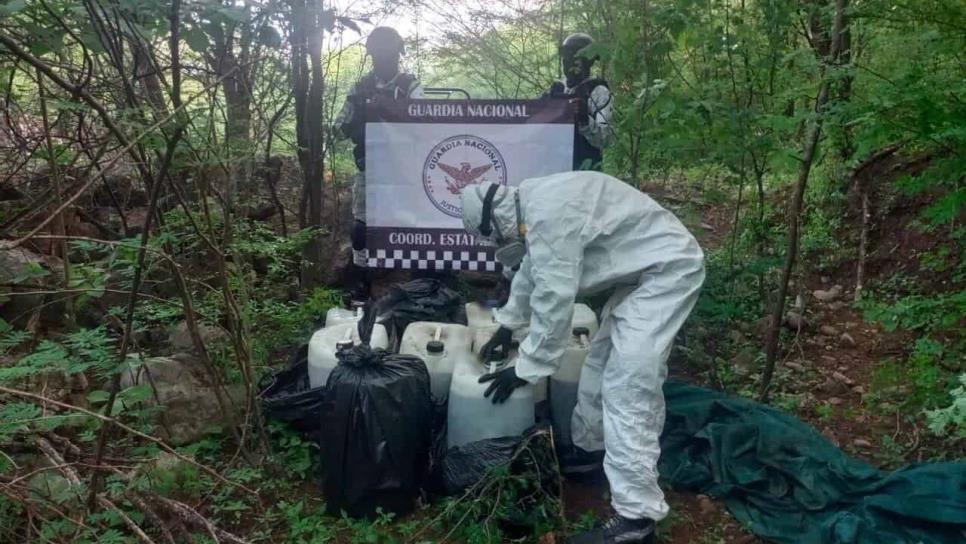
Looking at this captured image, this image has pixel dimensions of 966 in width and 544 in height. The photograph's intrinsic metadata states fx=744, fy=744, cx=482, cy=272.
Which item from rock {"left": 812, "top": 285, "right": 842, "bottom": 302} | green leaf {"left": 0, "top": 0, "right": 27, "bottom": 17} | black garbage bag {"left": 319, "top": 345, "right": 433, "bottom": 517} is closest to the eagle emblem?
black garbage bag {"left": 319, "top": 345, "right": 433, "bottom": 517}

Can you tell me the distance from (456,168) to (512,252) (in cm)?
148

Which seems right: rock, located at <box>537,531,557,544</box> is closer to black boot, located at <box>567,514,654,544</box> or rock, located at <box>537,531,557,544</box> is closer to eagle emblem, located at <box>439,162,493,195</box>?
black boot, located at <box>567,514,654,544</box>

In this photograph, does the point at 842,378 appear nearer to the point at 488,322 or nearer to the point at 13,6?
the point at 488,322

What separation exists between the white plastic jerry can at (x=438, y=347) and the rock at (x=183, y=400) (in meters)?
0.82

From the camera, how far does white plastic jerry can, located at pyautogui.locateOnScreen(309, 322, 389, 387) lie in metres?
3.31

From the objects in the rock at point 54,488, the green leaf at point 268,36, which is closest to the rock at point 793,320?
the green leaf at point 268,36

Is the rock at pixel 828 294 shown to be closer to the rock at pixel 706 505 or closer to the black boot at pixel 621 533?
the rock at pixel 706 505

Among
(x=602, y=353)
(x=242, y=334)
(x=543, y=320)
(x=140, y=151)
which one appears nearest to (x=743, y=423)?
(x=602, y=353)

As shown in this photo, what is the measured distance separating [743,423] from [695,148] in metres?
1.30

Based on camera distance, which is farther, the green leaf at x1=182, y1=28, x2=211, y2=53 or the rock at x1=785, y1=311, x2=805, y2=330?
the rock at x1=785, y1=311, x2=805, y2=330

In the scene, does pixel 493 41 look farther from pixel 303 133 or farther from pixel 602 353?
pixel 602 353

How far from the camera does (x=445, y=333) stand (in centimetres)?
352

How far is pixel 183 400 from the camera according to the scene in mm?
3275

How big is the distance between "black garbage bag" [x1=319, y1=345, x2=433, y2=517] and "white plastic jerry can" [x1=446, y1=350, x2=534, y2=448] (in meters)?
0.19
